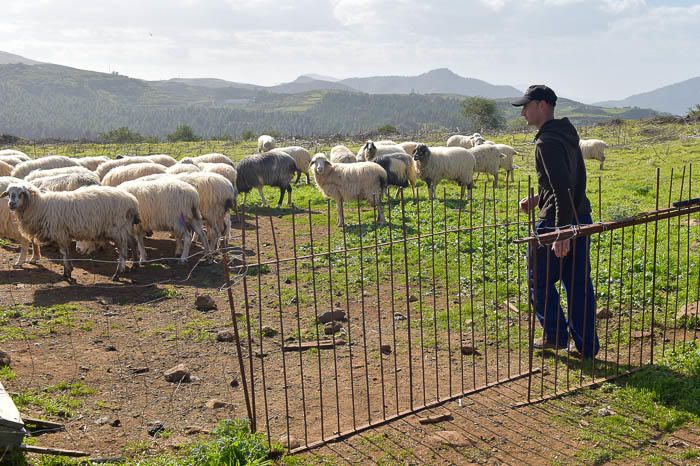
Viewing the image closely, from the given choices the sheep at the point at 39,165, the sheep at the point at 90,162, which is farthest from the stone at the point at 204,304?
the sheep at the point at 90,162

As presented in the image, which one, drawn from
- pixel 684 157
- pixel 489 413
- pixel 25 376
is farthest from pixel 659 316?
pixel 684 157

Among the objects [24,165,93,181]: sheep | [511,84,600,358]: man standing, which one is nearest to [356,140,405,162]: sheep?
[24,165,93,181]: sheep

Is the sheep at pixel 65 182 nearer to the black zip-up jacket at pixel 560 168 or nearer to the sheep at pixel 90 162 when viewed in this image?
the sheep at pixel 90 162

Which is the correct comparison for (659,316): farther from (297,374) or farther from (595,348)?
(297,374)

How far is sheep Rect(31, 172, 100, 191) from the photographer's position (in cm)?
1245

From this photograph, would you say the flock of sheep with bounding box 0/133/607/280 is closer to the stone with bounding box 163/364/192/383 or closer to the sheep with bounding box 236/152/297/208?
the sheep with bounding box 236/152/297/208

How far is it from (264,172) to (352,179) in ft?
14.7

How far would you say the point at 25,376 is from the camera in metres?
6.36

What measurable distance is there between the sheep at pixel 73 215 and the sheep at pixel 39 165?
5790 millimetres

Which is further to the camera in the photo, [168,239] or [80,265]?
[168,239]

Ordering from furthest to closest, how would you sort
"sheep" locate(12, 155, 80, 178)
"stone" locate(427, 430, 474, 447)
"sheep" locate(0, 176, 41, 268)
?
"sheep" locate(12, 155, 80, 178)
"sheep" locate(0, 176, 41, 268)
"stone" locate(427, 430, 474, 447)

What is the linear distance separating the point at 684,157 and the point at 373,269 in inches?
844

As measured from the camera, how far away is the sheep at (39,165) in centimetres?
1584

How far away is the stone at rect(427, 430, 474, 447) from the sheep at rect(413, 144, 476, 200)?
13.6 metres
